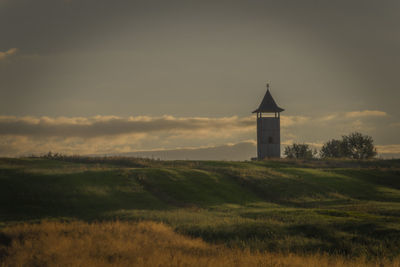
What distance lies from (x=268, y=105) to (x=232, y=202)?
46.0m

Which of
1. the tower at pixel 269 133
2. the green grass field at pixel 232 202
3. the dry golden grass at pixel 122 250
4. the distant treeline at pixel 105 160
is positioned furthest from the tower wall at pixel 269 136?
the dry golden grass at pixel 122 250

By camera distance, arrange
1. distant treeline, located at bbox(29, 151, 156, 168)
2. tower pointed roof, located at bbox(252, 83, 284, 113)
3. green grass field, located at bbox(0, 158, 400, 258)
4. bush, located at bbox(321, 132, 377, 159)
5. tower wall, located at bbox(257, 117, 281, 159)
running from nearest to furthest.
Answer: green grass field, located at bbox(0, 158, 400, 258), distant treeline, located at bbox(29, 151, 156, 168), tower wall, located at bbox(257, 117, 281, 159), tower pointed roof, located at bbox(252, 83, 284, 113), bush, located at bbox(321, 132, 377, 159)

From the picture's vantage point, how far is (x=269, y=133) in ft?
259

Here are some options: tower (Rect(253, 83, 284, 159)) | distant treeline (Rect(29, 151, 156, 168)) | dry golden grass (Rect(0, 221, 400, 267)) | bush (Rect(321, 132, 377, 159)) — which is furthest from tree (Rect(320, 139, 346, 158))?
dry golden grass (Rect(0, 221, 400, 267))

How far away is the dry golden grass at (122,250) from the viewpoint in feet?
47.1

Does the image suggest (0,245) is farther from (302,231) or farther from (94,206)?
(302,231)

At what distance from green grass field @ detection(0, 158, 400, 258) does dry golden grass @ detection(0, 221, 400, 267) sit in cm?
219

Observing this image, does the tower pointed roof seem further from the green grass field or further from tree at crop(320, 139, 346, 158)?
tree at crop(320, 139, 346, 158)

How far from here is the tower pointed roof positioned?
264 feet

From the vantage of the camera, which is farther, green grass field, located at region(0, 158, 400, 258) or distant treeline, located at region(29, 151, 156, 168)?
distant treeline, located at region(29, 151, 156, 168)

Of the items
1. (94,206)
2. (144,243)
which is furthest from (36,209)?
(144,243)

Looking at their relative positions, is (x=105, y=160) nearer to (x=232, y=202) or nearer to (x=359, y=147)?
(x=232, y=202)

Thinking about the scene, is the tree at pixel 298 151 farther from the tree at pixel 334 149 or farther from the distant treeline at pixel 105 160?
the distant treeline at pixel 105 160

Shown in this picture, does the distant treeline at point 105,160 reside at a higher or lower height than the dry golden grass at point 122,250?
higher
